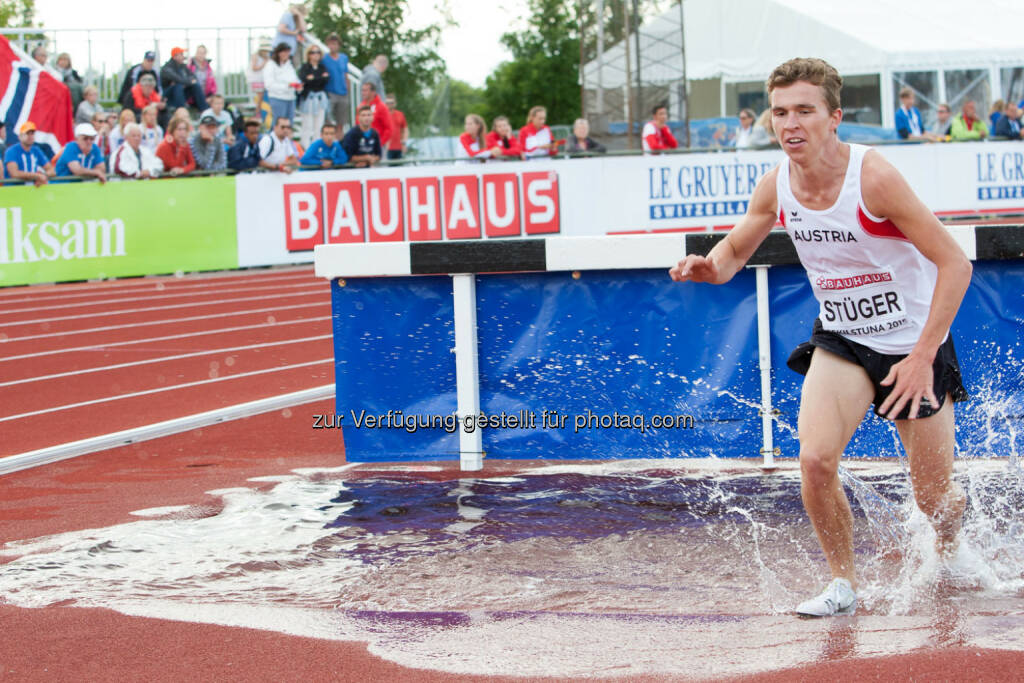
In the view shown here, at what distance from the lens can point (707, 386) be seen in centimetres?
609

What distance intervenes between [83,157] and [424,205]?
485cm

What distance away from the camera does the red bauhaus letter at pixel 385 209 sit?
17.9 metres

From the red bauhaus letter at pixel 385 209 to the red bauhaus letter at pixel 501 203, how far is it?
1.30 meters

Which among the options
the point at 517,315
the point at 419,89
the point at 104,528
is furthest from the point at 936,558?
the point at 419,89

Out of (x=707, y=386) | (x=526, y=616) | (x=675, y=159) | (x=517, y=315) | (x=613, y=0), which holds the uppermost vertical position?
(x=613, y=0)

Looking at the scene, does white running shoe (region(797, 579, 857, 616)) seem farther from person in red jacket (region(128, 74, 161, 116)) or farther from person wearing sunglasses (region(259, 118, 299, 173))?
person in red jacket (region(128, 74, 161, 116))

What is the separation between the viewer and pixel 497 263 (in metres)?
6.17

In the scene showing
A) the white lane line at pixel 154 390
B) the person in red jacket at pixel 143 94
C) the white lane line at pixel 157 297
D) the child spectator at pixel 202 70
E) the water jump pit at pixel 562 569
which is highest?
the child spectator at pixel 202 70

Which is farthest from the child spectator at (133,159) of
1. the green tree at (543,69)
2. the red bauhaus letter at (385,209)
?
the green tree at (543,69)

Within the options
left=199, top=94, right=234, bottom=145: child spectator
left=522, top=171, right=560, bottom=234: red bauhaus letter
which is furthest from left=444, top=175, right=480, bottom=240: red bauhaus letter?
left=199, top=94, right=234, bottom=145: child spectator

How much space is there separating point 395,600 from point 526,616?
1.69ft

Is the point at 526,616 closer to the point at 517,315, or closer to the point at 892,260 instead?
the point at 892,260

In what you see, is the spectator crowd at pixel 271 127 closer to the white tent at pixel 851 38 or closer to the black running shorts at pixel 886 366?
the white tent at pixel 851 38

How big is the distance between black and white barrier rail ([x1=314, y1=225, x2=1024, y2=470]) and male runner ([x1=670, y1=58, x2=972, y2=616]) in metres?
1.68
